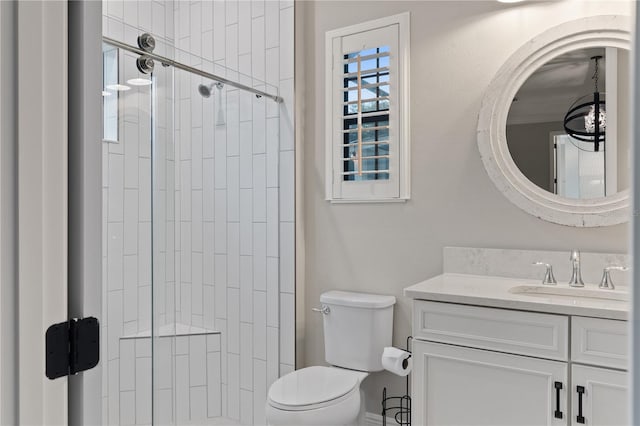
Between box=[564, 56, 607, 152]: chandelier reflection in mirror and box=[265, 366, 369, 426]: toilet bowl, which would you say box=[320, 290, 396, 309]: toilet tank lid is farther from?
box=[564, 56, 607, 152]: chandelier reflection in mirror

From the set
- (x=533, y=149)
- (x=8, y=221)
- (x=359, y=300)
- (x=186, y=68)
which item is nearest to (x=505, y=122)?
(x=533, y=149)

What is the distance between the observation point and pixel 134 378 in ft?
6.51

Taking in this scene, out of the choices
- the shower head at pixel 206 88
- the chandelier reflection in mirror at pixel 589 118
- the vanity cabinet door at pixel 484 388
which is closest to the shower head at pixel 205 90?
the shower head at pixel 206 88

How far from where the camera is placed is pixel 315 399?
1969 millimetres

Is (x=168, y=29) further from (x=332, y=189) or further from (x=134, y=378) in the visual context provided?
(x=134, y=378)

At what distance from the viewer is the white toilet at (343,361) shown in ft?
6.52

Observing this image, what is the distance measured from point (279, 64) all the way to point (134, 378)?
5.77ft

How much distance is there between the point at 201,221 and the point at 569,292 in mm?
1643

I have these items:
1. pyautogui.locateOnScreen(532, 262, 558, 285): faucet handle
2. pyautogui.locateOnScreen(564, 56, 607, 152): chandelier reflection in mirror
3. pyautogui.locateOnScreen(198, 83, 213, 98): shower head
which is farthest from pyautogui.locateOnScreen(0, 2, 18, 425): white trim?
pyautogui.locateOnScreen(564, 56, 607, 152): chandelier reflection in mirror

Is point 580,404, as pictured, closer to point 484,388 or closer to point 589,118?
point 484,388

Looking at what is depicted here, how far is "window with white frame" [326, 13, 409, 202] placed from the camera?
7.71 feet

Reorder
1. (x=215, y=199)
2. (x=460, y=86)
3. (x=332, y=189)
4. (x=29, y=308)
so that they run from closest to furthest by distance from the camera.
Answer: (x=29, y=308) → (x=460, y=86) → (x=215, y=199) → (x=332, y=189)

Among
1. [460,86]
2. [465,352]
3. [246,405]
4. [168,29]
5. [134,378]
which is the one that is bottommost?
[246,405]

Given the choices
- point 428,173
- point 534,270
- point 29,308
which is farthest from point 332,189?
point 29,308
